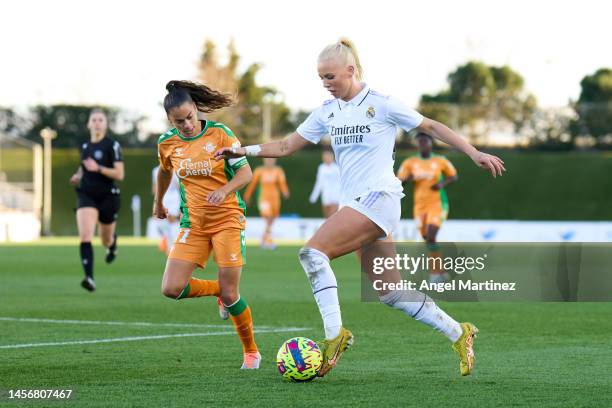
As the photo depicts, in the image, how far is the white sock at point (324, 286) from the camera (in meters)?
7.77

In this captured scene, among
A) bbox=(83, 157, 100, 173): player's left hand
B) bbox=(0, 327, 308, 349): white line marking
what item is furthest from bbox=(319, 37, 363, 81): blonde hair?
bbox=(83, 157, 100, 173): player's left hand

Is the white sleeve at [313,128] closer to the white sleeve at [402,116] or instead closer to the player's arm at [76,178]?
the white sleeve at [402,116]

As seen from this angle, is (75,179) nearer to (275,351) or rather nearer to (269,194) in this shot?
→ (275,351)

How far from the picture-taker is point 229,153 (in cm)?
805

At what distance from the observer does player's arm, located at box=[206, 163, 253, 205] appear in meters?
8.36

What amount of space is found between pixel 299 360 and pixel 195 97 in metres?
2.22

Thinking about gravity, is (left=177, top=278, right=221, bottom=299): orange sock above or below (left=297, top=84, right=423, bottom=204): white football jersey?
Result: below

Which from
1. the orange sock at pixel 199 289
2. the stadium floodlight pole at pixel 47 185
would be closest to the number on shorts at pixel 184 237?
the orange sock at pixel 199 289

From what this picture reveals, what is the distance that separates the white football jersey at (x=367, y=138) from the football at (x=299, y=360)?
3.22 ft

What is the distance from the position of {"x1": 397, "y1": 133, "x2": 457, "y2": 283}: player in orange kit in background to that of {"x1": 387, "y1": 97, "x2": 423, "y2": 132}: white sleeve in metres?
10.00

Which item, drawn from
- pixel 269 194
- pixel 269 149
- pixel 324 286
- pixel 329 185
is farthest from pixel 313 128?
pixel 269 194

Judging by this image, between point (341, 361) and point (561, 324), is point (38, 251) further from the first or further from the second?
point (341, 361)

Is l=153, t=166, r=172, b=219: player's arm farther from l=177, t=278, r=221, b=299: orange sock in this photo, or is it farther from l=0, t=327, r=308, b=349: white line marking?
l=0, t=327, r=308, b=349: white line marking

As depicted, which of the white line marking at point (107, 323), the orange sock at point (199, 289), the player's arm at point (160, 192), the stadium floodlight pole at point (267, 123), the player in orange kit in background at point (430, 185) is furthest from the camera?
the stadium floodlight pole at point (267, 123)
